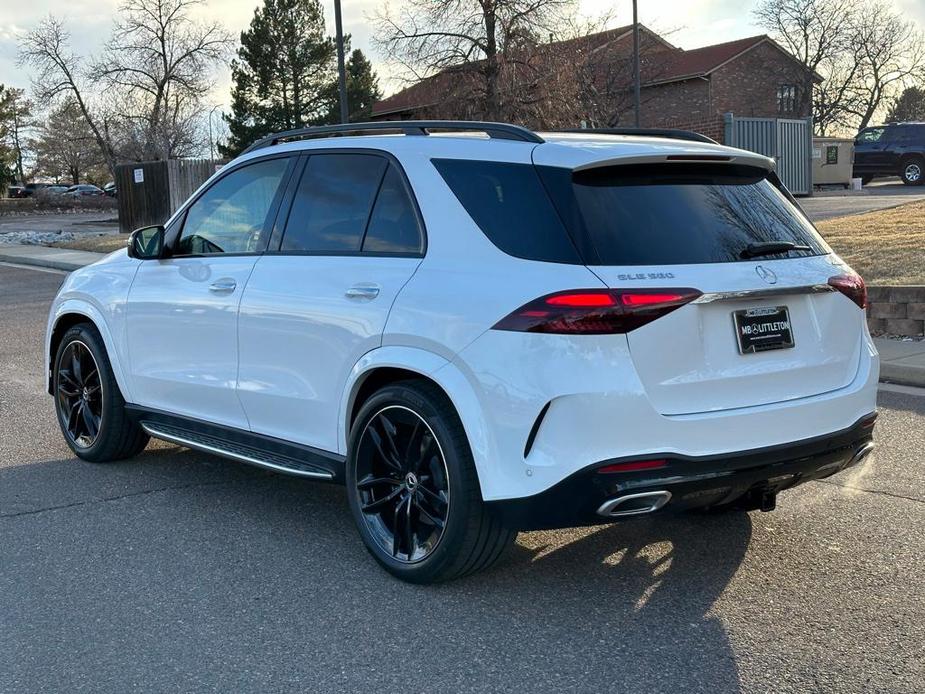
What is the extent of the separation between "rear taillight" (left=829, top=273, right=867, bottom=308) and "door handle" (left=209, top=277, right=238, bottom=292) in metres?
2.68

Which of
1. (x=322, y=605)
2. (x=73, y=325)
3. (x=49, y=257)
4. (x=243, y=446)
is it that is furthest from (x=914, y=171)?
(x=322, y=605)

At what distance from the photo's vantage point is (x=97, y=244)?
26141 millimetres

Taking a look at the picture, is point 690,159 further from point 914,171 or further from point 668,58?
point 668,58

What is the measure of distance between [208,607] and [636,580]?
1.68 metres

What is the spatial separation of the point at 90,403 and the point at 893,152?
33.6 m

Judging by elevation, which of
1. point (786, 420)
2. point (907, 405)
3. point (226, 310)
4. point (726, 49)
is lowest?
point (907, 405)

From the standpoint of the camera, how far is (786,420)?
3822 millimetres

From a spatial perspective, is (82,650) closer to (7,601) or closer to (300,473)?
(7,601)

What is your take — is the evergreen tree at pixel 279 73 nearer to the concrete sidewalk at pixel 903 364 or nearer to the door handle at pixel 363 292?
the concrete sidewalk at pixel 903 364

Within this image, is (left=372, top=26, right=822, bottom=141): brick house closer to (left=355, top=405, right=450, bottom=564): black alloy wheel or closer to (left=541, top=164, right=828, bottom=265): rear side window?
(left=541, top=164, right=828, bottom=265): rear side window

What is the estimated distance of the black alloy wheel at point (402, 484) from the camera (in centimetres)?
403

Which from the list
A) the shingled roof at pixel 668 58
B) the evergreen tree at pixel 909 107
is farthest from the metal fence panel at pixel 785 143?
the evergreen tree at pixel 909 107

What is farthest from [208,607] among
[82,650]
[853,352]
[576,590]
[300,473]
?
[853,352]

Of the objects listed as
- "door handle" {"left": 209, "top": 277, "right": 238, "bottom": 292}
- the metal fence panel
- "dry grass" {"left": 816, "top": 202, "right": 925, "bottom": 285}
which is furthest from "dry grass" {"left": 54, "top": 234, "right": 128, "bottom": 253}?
"door handle" {"left": 209, "top": 277, "right": 238, "bottom": 292}
